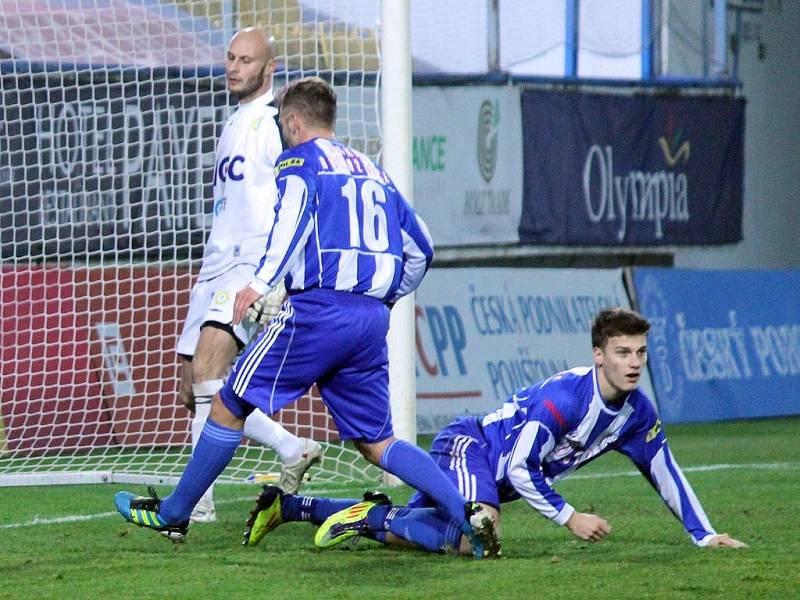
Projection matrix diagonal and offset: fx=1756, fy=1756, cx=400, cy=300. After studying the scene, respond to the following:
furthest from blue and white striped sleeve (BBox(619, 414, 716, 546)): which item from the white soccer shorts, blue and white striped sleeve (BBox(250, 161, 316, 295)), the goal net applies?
the goal net

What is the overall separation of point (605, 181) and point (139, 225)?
531 centimetres

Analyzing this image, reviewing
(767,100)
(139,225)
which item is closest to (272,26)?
(139,225)

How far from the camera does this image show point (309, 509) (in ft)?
20.1

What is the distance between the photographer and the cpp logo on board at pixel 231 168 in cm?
704

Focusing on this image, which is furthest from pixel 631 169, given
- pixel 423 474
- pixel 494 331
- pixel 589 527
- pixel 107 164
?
pixel 589 527

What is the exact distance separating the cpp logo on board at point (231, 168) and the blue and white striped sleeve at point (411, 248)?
1.27m

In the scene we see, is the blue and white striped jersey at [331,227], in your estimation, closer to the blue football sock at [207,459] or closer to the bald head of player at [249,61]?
the blue football sock at [207,459]

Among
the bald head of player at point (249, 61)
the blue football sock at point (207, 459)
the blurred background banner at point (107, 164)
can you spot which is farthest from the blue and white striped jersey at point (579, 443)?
the blurred background banner at point (107, 164)

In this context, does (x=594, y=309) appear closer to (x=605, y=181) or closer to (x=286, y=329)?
(x=605, y=181)

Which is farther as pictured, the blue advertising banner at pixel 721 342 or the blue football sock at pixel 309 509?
the blue advertising banner at pixel 721 342

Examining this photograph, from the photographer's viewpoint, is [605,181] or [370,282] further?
[605,181]

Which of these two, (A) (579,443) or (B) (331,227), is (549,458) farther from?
(B) (331,227)

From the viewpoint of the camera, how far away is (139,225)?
1023 cm

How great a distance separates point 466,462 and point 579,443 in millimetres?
421
